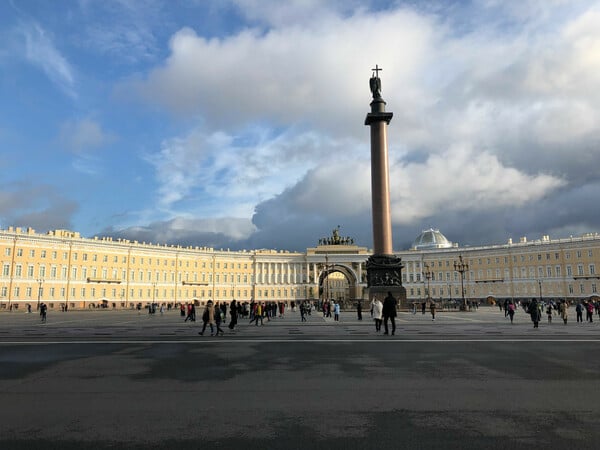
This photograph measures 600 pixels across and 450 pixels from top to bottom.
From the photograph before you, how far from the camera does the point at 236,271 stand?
388ft

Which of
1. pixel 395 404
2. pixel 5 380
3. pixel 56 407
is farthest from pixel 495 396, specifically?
pixel 5 380

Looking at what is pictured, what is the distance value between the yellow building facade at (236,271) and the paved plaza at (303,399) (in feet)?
161

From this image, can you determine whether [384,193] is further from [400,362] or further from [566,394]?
[566,394]

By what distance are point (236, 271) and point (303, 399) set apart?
112 meters

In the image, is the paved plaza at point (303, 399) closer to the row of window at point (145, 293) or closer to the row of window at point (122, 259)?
the row of window at point (145, 293)

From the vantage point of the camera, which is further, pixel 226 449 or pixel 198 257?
pixel 198 257

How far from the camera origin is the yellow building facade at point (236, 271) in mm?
79438

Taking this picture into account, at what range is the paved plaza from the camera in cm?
591

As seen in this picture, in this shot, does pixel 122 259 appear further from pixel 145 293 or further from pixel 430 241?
Result: pixel 430 241

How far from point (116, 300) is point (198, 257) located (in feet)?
77.8

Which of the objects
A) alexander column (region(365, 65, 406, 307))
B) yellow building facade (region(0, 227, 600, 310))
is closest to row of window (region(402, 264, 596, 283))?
yellow building facade (region(0, 227, 600, 310))

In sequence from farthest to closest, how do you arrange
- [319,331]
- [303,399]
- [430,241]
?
1. [430,241]
2. [319,331]
3. [303,399]

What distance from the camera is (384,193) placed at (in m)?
42.6

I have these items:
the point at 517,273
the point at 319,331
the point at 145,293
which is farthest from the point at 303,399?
the point at 517,273
